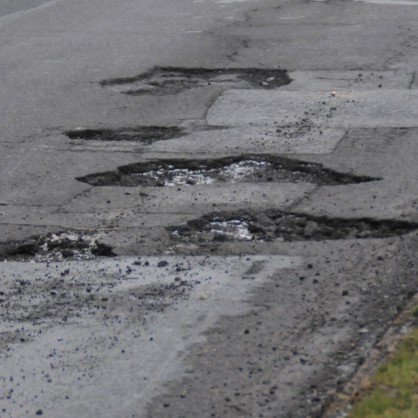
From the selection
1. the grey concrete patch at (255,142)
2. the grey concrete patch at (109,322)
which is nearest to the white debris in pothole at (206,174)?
the grey concrete patch at (255,142)

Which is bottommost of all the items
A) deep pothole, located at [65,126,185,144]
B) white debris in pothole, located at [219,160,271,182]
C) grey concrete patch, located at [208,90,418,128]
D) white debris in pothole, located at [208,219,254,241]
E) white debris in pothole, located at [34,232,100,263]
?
grey concrete patch, located at [208,90,418,128]

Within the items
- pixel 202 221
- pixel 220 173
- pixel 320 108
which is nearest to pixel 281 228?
pixel 202 221

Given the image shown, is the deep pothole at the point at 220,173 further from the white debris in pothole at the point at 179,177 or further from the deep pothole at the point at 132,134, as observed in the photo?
the deep pothole at the point at 132,134

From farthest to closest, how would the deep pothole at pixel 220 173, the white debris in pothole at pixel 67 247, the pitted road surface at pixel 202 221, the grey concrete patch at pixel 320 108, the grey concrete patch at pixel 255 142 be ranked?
1. the grey concrete patch at pixel 320 108
2. the grey concrete patch at pixel 255 142
3. the deep pothole at pixel 220 173
4. the white debris in pothole at pixel 67 247
5. the pitted road surface at pixel 202 221

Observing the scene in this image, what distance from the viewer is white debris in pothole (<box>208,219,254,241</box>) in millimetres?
6230

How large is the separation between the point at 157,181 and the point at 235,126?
54.3 inches

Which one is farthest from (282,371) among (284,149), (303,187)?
(284,149)

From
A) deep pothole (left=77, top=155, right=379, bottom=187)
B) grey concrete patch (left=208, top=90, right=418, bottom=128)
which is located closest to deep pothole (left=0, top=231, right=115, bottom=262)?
deep pothole (left=77, top=155, right=379, bottom=187)

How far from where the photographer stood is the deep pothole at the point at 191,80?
983 cm

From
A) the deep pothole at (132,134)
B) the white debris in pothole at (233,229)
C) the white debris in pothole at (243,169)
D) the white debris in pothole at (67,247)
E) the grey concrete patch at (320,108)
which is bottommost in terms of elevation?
the grey concrete patch at (320,108)

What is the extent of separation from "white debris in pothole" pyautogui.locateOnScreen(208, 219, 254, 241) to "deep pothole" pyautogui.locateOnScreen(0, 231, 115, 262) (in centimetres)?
66

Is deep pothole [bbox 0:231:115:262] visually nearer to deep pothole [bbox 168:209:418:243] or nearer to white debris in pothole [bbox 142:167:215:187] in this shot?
deep pothole [bbox 168:209:418:243]

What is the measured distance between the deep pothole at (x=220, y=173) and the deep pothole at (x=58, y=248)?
1.01 m

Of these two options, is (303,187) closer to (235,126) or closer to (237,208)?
(237,208)
